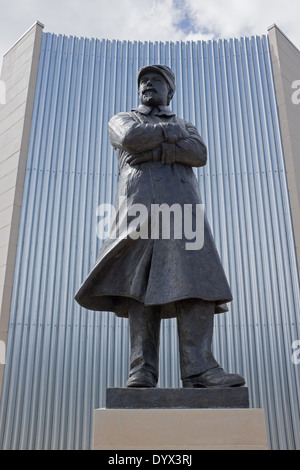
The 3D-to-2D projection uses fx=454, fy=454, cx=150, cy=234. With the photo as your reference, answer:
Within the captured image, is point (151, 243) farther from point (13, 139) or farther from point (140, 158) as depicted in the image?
point (13, 139)

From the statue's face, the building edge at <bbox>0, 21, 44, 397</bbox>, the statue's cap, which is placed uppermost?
the building edge at <bbox>0, 21, 44, 397</bbox>

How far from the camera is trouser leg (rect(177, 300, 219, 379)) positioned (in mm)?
2510

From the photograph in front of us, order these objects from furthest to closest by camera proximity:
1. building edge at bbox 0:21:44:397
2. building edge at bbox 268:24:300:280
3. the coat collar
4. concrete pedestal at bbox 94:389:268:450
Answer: building edge at bbox 268:24:300:280
building edge at bbox 0:21:44:397
the coat collar
concrete pedestal at bbox 94:389:268:450

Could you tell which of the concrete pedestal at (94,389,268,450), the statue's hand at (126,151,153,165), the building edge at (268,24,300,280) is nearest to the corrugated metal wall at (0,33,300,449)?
the building edge at (268,24,300,280)

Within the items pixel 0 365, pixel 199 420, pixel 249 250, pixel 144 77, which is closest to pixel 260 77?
pixel 249 250

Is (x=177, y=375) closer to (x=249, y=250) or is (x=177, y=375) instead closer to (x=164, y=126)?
(x=249, y=250)

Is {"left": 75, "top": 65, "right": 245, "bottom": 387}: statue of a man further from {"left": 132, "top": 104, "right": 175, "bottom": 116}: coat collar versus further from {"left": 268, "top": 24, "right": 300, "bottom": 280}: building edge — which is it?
{"left": 268, "top": 24, "right": 300, "bottom": 280}: building edge

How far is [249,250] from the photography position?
24.9 ft

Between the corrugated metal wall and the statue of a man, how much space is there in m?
4.58

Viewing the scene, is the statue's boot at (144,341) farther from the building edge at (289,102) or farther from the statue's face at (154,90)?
the building edge at (289,102)

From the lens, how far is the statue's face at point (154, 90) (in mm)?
3211

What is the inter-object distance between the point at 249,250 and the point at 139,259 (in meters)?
5.16

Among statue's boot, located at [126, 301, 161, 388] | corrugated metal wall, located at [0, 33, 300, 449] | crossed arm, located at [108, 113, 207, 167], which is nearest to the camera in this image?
statue's boot, located at [126, 301, 161, 388]
